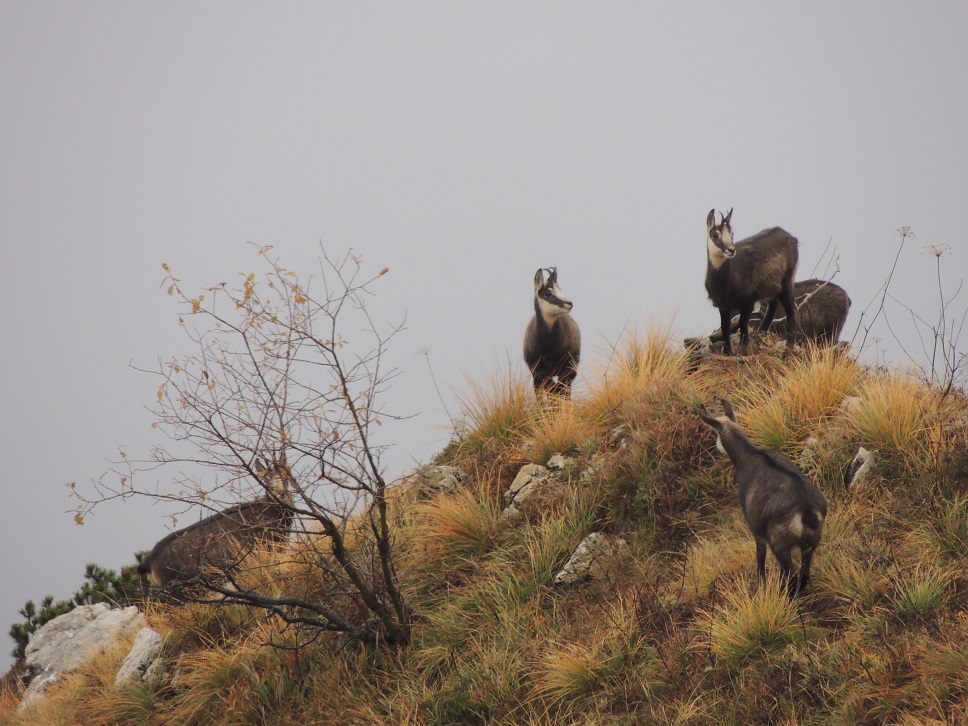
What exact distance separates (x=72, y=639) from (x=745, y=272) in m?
8.83

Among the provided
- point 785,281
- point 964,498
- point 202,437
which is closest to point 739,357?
point 785,281

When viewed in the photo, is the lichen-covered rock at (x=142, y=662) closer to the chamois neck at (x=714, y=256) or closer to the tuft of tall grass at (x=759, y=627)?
the tuft of tall grass at (x=759, y=627)

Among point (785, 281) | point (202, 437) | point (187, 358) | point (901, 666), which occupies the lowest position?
point (901, 666)

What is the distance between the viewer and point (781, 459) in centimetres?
601

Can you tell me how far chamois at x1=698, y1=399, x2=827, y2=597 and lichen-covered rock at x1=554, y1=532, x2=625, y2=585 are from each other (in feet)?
4.89

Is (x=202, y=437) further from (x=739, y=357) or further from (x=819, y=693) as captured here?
(x=739, y=357)

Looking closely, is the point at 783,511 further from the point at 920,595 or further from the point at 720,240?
the point at 720,240

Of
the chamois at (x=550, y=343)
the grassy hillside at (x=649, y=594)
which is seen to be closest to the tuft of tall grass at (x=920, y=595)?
the grassy hillside at (x=649, y=594)

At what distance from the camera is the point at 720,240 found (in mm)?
9469

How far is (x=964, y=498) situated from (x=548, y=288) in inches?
221

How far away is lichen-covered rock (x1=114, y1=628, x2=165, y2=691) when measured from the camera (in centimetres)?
862

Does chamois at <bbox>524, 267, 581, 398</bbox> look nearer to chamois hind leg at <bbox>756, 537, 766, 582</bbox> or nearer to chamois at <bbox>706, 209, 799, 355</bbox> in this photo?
chamois at <bbox>706, 209, 799, 355</bbox>

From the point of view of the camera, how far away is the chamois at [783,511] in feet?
18.0

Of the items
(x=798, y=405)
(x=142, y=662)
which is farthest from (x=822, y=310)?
(x=142, y=662)
